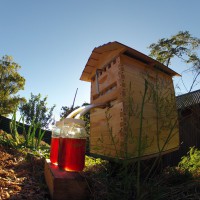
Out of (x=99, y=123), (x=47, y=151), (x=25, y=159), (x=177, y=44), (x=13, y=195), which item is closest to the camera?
(x=13, y=195)

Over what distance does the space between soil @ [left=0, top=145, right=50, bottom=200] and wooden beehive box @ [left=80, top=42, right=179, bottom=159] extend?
0.61 metres

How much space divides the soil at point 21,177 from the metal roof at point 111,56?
5.21ft

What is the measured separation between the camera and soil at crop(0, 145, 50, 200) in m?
1.75

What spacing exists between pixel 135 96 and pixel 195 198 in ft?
4.04

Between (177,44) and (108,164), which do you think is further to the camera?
(177,44)

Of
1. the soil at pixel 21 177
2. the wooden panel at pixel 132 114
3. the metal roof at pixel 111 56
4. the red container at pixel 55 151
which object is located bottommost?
the soil at pixel 21 177

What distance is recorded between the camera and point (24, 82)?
985 inches

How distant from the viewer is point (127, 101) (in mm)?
2514

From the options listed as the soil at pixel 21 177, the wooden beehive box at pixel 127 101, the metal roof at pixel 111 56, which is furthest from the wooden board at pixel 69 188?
the metal roof at pixel 111 56

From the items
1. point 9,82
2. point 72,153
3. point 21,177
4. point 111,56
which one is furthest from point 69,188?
point 9,82

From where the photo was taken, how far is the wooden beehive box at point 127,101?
7.87ft

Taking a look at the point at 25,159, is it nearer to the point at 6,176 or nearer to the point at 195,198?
the point at 6,176

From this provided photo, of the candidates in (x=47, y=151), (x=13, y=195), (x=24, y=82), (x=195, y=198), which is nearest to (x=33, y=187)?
(x=13, y=195)

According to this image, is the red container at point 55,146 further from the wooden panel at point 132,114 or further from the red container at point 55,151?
the wooden panel at point 132,114
